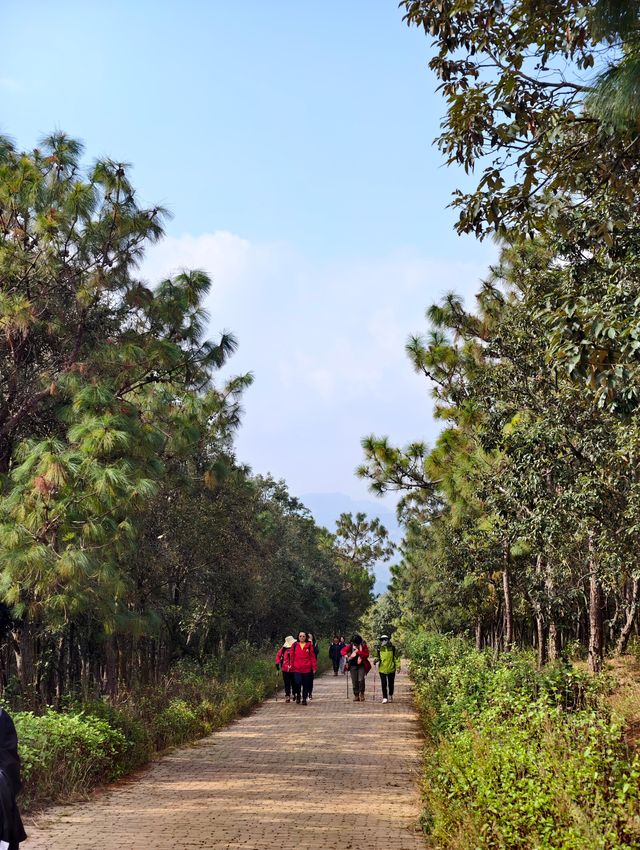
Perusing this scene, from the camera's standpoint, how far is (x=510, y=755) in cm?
675

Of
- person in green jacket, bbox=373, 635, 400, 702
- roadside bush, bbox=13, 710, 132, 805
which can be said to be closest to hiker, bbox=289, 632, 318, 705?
person in green jacket, bbox=373, 635, 400, 702

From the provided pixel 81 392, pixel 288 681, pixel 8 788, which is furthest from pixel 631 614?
pixel 8 788

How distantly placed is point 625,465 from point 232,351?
691 cm

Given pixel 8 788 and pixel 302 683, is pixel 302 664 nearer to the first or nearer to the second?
pixel 302 683

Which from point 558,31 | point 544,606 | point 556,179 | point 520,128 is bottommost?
point 544,606

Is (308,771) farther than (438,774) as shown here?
Yes

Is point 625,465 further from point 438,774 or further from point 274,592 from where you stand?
point 274,592

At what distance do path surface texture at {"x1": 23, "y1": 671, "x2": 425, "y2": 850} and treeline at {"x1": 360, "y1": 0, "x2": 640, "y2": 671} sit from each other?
4.06m

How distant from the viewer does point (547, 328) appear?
11.1 metres

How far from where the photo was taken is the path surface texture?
24.4 ft

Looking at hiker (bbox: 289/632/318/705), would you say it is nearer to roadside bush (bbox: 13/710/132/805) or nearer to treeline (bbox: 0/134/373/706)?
treeline (bbox: 0/134/373/706)

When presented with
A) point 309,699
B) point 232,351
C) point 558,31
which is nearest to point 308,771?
point 232,351

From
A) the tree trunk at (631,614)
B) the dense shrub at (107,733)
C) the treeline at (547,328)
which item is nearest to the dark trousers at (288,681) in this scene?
the dense shrub at (107,733)

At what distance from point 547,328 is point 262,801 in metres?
6.41
